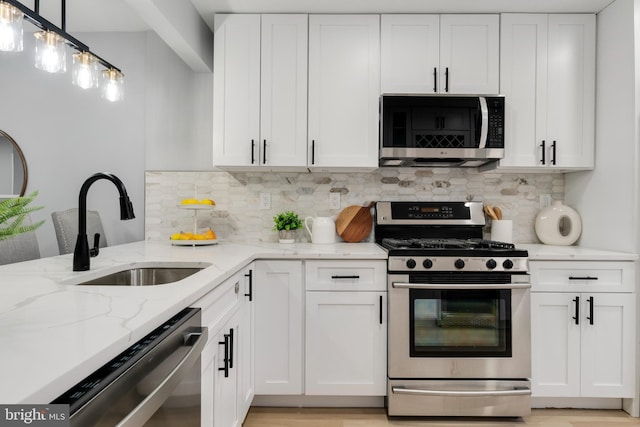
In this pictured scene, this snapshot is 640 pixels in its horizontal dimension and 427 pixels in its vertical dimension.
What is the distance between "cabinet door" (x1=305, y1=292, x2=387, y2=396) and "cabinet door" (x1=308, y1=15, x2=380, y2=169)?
0.89m

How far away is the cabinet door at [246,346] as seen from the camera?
6.59ft

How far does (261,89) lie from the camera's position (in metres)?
2.64

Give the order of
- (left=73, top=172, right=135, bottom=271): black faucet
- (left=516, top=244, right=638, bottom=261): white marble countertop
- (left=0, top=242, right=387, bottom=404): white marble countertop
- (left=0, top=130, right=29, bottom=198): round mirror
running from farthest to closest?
(left=0, top=130, right=29, bottom=198): round mirror
(left=516, top=244, right=638, bottom=261): white marble countertop
(left=73, top=172, right=135, bottom=271): black faucet
(left=0, top=242, right=387, bottom=404): white marble countertop

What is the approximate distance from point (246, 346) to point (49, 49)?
5.20 ft

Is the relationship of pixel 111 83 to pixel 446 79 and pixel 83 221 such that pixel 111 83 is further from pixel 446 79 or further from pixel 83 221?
pixel 446 79

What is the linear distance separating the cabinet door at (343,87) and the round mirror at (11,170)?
228 centimetres

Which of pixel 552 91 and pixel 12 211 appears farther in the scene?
pixel 552 91

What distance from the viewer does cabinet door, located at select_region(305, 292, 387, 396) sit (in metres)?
2.33

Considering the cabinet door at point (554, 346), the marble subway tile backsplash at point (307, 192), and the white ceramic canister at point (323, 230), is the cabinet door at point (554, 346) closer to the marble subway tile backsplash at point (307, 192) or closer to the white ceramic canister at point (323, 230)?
the marble subway tile backsplash at point (307, 192)

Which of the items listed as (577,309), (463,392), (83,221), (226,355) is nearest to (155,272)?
(83,221)

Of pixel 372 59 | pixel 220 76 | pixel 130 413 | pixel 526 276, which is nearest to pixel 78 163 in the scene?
pixel 220 76

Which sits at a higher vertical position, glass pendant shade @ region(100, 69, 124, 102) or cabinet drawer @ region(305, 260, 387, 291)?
glass pendant shade @ region(100, 69, 124, 102)

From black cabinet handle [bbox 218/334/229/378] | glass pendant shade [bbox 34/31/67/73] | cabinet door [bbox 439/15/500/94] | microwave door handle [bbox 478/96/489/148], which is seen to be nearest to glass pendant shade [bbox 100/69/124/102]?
glass pendant shade [bbox 34/31/67/73]

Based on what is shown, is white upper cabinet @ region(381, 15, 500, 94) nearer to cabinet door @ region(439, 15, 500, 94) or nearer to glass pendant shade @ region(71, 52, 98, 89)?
cabinet door @ region(439, 15, 500, 94)
